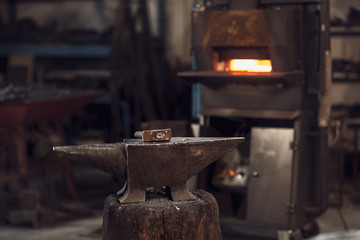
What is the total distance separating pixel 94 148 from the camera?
2756 mm

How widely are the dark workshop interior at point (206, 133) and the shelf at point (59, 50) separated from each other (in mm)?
28

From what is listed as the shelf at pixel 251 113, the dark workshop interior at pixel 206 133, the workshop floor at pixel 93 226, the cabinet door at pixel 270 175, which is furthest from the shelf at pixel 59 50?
the cabinet door at pixel 270 175

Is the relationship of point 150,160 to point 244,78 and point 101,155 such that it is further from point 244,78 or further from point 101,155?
point 244,78

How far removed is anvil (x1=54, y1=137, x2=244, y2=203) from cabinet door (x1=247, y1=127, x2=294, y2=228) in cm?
173

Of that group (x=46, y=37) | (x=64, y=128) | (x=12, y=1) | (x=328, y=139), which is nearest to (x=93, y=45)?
(x=46, y=37)

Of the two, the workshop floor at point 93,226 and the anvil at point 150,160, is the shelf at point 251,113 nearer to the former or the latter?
the workshop floor at point 93,226

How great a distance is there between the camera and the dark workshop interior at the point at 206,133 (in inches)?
111

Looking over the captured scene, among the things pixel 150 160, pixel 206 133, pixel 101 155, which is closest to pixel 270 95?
pixel 206 133

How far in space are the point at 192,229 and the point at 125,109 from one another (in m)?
5.14

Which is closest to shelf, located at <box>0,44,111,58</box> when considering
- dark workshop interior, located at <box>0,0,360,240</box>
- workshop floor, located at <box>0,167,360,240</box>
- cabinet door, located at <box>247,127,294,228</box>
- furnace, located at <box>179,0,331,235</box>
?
dark workshop interior, located at <box>0,0,360,240</box>

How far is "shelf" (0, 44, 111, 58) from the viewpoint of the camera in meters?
7.88

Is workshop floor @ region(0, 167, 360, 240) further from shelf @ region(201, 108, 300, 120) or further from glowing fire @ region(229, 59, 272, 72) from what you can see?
glowing fire @ region(229, 59, 272, 72)

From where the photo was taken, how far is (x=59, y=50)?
26.2 ft

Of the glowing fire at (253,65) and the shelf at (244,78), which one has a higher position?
the glowing fire at (253,65)
